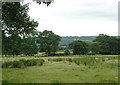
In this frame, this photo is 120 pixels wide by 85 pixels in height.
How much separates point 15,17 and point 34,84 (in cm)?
794

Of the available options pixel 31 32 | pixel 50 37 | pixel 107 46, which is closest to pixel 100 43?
pixel 107 46

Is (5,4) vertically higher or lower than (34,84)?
higher

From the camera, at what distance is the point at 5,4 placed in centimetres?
1255

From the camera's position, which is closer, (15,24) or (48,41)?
(15,24)

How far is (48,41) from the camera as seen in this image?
57531 mm

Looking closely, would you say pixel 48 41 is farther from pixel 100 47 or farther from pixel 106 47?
pixel 106 47

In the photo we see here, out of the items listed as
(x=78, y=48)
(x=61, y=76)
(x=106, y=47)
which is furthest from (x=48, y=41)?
(x=61, y=76)

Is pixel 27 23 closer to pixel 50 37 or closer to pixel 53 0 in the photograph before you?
pixel 53 0

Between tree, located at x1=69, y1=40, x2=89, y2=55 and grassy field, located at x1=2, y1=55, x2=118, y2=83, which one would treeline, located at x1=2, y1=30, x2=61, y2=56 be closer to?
tree, located at x1=69, y1=40, x2=89, y2=55

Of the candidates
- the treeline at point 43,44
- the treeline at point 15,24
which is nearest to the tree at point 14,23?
the treeline at point 15,24

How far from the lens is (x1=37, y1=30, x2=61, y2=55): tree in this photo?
186 ft

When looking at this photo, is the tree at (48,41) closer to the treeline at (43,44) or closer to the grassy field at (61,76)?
the treeline at (43,44)

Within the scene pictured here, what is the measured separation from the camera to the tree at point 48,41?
5666 cm

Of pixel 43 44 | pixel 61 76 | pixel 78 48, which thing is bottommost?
pixel 61 76
